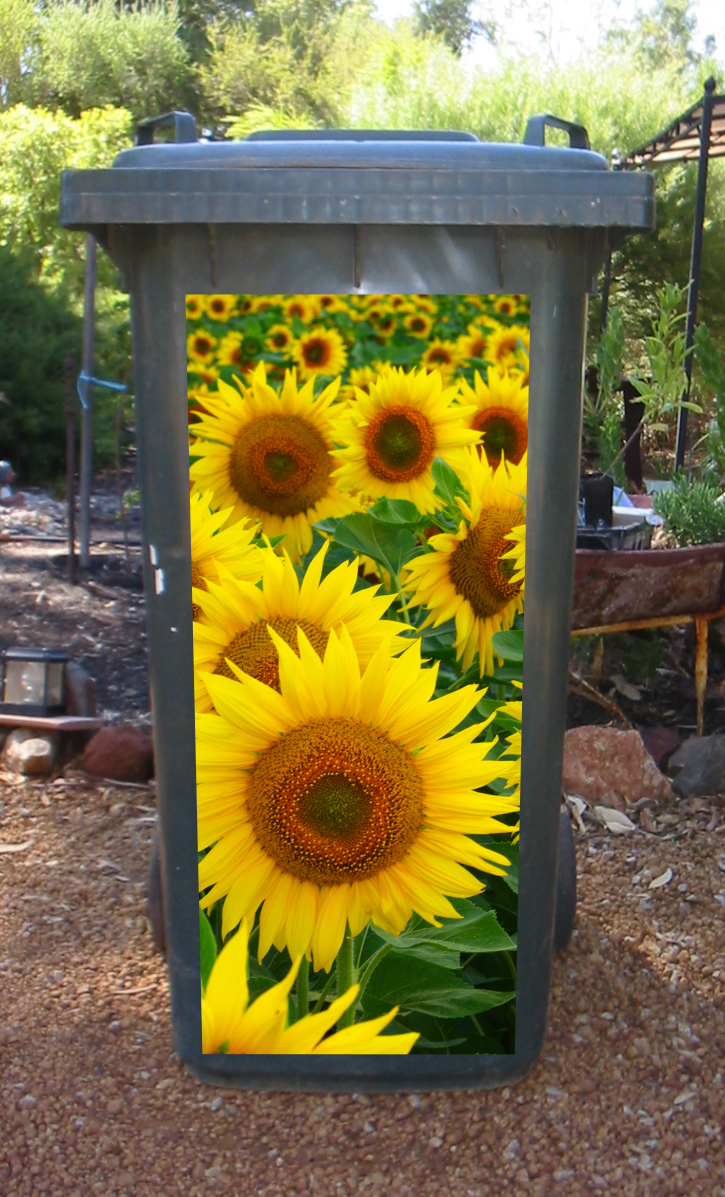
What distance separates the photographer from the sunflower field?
174 cm

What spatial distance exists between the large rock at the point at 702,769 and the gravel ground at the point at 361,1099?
0.63m

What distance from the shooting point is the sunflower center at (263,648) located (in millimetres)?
1796

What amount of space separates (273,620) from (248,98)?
800 inches

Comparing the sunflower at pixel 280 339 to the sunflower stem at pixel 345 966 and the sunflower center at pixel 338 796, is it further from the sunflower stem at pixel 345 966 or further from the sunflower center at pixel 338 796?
the sunflower stem at pixel 345 966

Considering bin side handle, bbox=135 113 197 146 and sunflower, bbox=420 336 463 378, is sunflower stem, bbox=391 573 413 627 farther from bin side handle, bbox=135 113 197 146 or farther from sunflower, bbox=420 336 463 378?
bin side handle, bbox=135 113 197 146

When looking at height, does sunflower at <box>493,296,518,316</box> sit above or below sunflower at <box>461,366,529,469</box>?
above

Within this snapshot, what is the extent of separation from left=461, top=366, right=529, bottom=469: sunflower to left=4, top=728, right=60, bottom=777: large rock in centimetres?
214

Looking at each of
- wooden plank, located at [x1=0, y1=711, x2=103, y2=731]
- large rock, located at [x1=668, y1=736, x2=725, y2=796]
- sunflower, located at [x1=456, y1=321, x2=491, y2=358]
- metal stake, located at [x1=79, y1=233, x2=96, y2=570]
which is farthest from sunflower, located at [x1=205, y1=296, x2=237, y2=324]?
metal stake, located at [x1=79, y1=233, x2=96, y2=570]

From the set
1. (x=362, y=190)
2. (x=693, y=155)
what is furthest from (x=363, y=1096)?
(x=693, y=155)

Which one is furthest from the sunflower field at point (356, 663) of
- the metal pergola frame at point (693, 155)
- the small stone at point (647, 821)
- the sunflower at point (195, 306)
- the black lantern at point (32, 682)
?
the metal pergola frame at point (693, 155)

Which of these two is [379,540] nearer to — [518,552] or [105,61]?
[518,552]

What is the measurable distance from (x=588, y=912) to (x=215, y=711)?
50.8 inches

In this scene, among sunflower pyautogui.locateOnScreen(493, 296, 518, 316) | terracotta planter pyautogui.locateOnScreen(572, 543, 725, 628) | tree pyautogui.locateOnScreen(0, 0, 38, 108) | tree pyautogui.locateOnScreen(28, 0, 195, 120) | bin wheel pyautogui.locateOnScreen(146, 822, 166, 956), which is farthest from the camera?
tree pyautogui.locateOnScreen(28, 0, 195, 120)

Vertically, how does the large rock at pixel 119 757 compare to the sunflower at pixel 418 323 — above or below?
below
